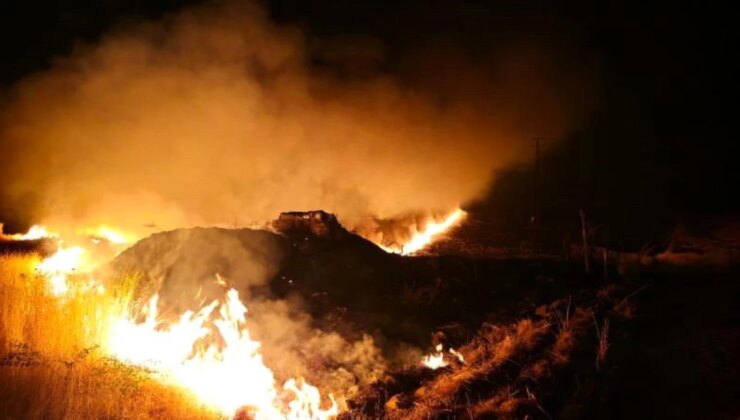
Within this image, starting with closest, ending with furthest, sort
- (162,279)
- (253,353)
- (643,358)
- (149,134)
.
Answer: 1. (643,358)
2. (253,353)
3. (162,279)
4. (149,134)

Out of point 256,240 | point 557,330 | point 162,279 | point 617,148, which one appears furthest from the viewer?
point 617,148

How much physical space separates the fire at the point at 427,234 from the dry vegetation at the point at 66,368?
8982 mm

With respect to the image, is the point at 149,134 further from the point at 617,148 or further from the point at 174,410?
the point at 617,148

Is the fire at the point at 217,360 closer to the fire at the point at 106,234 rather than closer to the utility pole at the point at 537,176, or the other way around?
the fire at the point at 106,234

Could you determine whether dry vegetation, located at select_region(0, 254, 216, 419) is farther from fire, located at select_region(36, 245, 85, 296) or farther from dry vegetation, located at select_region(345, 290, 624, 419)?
dry vegetation, located at select_region(345, 290, 624, 419)

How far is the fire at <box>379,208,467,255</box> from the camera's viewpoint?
16547mm

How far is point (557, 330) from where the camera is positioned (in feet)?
22.2

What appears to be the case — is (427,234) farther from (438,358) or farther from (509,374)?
(509,374)

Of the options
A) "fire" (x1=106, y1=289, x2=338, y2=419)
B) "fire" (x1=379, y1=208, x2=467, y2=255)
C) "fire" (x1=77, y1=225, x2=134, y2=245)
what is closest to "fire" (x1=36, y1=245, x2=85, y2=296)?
"fire" (x1=77, y1=225, x2=134, y2=245)

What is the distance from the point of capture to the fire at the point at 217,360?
20.9ft

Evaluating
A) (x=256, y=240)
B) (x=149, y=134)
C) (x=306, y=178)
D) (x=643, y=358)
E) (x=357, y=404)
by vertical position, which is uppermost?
(x=149, y=134)

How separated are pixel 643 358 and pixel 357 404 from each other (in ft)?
9.51

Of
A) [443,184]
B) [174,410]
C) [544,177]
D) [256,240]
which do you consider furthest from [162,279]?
[544,177]

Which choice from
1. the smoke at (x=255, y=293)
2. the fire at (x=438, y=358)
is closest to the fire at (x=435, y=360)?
the fire at (x=438, y=358)
